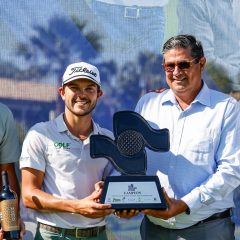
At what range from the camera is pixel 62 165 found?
258 cm

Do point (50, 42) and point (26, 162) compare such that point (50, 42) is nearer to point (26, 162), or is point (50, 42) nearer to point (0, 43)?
point (0, 43)

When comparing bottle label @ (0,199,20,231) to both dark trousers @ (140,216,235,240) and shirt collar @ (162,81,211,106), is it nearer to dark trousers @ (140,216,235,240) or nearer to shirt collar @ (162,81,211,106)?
dark trousers @ (140,216,235,240)

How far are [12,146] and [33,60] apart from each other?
0.60 metres

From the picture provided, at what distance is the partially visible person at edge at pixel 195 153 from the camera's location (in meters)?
2.65

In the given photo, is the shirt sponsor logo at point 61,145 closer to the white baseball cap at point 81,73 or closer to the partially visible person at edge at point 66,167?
the partially visible person at edge at point 66,167

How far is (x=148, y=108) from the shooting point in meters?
2.85

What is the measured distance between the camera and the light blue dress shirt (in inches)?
104

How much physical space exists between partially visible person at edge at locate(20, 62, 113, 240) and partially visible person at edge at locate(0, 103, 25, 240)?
0.64 ft

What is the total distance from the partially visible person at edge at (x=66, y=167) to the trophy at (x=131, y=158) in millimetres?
104

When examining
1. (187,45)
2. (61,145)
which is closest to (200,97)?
(187,45)

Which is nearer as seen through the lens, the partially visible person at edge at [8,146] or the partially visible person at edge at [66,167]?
the partially visible person at edge at [66,167]

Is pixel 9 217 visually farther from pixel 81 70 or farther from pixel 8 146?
pixel 81 70

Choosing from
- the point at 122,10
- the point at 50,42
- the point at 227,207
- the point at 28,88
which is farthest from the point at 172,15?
the point at 227,207

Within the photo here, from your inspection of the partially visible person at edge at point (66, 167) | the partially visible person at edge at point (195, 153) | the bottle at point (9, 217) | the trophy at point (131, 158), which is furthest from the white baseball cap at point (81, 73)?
the bottle at point (9, 217)
